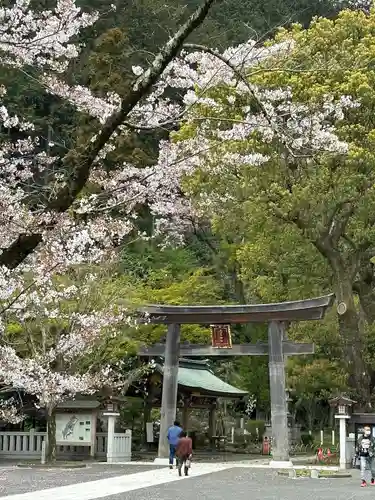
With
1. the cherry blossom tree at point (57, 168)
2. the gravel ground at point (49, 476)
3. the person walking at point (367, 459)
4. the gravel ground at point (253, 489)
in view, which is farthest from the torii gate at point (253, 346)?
the cherry blossom tree at point (57, 168)

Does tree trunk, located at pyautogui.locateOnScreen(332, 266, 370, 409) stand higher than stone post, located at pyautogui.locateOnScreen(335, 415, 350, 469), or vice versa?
tree trunk, located at pyautogui.locateOnScreen(332, 266, 370, 409)

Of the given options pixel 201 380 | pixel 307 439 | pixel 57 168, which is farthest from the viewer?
pixel 307 439

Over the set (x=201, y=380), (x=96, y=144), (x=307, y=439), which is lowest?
(x=307, y=439)

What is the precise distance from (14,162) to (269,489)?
320 inches

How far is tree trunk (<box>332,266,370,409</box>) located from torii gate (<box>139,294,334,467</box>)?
1.67 m

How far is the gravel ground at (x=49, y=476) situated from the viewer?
13286mm

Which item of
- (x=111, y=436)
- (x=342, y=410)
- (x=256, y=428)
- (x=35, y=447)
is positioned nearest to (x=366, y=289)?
(x=342, y=410)

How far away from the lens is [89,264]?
1861 centimetres

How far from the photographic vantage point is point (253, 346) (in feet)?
64.5

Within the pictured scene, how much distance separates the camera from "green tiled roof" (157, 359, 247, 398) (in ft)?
76.9

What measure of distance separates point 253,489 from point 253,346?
7.01 meters

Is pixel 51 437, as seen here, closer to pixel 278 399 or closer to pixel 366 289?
pixel 278 399

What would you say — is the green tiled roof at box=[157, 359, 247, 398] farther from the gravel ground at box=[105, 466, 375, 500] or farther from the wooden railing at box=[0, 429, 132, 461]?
the gravel ground at box=[105, 466, 375, 500]

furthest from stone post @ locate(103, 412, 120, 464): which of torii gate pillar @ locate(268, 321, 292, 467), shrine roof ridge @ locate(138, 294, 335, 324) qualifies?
torii gate pillar @ locate(268, 321, 292, 467)
